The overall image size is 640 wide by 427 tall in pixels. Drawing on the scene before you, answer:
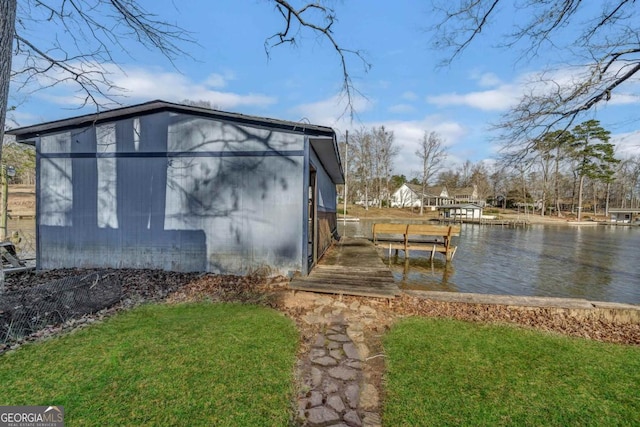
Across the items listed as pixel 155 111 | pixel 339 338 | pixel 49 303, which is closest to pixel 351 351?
pixel 339 338

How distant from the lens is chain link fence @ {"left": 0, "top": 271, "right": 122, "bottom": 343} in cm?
346

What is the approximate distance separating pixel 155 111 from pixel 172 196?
1958mm

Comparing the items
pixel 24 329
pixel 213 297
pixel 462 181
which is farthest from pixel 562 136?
pixel 462 181

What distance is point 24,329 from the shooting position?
347 cm

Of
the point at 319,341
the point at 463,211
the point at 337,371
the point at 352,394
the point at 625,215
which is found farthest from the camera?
the point at 463,211

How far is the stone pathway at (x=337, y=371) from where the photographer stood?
91.8 inches

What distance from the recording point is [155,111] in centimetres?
645

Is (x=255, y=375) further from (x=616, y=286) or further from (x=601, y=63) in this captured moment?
(x=616, y=286)

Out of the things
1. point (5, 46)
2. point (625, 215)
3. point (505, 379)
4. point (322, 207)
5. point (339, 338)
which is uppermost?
point (5, 46)

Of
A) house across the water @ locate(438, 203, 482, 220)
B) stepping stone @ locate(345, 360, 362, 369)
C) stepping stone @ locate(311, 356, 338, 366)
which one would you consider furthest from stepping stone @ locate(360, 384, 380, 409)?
house across the water @ locate(438, 203, 482, 220)

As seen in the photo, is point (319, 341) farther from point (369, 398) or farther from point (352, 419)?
point (352, 419)

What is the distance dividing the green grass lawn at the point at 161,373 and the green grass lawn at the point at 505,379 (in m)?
1.17

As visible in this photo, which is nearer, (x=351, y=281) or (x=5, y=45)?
(x=5, y=45)

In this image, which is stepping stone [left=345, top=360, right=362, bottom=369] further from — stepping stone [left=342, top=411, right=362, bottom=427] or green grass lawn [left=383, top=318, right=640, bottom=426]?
stepping stone [left=342, top=411, right=362, bottom=427]
